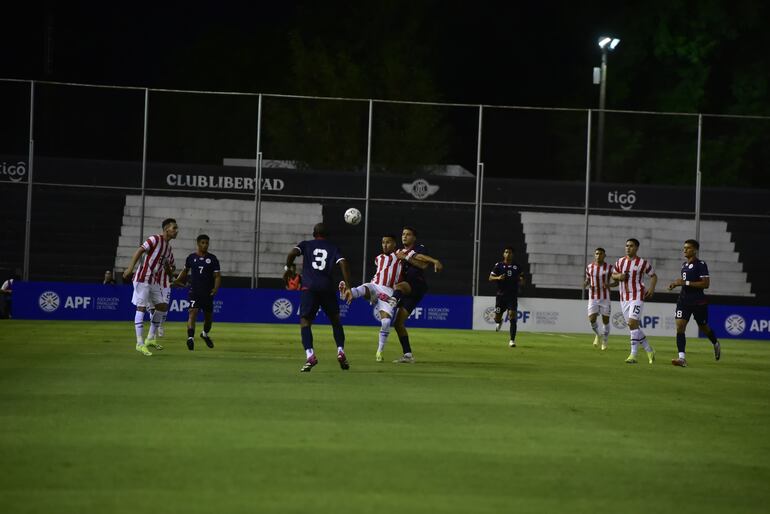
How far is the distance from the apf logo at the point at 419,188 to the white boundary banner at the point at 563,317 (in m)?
7.08

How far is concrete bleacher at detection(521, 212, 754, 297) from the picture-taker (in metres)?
41.4

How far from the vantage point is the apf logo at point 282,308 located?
3397cm

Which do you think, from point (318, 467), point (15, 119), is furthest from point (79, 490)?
point (15, 119)

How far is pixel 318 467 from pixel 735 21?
48296mm

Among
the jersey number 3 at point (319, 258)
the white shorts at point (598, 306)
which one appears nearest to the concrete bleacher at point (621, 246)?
the white shorts at point (598, 306)

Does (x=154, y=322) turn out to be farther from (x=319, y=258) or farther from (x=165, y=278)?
(x=319, y=258)

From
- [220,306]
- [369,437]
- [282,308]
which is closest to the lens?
[369,437]

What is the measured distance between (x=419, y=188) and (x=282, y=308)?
873 cm

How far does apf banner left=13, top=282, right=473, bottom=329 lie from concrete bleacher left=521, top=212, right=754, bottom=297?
7266mm

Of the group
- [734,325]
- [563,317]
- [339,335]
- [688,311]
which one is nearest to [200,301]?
[339,335]

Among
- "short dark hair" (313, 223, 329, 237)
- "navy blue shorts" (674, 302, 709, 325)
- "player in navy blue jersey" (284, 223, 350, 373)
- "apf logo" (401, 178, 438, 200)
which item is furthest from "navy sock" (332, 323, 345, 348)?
"apf logo" (401, 178, 438, 200)

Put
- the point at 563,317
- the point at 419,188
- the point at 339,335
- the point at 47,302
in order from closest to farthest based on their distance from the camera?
the point at 339,335 → the point at 47,302 → the point at 563,317 → the point at 419,188

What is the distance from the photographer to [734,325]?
34.7 metres

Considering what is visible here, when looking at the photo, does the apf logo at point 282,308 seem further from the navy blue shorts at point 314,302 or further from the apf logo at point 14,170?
the navy blue shorts at point 314,302
